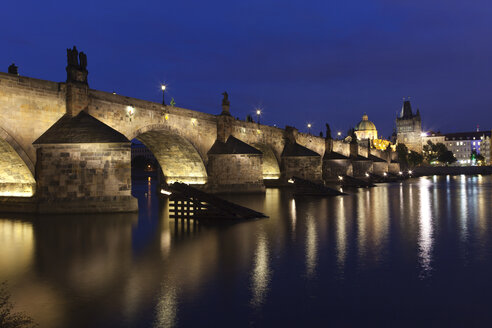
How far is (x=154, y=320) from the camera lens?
228 inches

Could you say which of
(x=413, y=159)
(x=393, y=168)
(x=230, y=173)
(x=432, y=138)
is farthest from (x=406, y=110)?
(x=230, y=173)

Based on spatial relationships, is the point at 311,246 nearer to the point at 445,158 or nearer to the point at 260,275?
the point at 260,275

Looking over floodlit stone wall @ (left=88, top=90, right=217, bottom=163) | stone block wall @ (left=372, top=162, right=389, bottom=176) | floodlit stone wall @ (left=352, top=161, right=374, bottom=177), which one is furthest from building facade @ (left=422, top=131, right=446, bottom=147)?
floodlit stone wall @ (left=88, top=90, right=217, bottom=163)

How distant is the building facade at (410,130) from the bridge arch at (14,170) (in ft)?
462

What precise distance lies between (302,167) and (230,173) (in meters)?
12.8

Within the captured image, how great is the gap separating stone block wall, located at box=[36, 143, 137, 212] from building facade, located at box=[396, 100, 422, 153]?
13921 cm

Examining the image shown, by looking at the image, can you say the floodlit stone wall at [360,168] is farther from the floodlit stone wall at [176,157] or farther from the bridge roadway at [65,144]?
the bridge roadway at [65,144]

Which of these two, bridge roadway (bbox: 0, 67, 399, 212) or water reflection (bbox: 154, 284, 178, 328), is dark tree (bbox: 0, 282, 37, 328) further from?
bridge roadway (bbox: 0, 67, 399, 212)

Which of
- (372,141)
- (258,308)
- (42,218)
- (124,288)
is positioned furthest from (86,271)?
(372,141)

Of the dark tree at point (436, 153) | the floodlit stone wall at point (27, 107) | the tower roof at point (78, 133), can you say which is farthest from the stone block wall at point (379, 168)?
the dark tree at point (436, 153)

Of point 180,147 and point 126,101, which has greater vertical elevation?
point 126,101

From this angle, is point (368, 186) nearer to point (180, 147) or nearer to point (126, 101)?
point (180, 147)

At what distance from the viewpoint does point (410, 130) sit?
5817 inches

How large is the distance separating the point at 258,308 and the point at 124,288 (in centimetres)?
245
